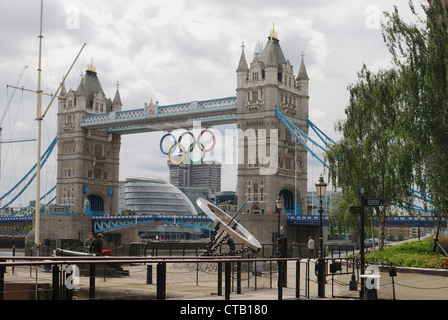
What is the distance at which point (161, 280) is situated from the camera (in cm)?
1034

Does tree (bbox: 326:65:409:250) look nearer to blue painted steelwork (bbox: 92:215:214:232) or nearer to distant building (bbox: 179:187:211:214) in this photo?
blue painted steelwork (bbox: 92:215:214:232)

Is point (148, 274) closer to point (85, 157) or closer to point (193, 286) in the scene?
point (193, 286)

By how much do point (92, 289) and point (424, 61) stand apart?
64.8 ft

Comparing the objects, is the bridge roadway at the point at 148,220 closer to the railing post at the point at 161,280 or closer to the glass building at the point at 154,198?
the glass building at the point at 154,198

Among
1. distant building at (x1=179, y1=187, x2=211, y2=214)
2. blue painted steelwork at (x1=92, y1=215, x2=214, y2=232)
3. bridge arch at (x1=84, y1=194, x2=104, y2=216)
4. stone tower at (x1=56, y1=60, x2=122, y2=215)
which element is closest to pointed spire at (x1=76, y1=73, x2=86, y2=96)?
stone tower at (x1=56, y1=60, x2=122, y2=215)

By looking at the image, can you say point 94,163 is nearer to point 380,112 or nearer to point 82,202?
point 82,202

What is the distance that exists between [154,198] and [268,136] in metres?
69.1

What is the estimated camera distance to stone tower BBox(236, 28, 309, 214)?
70562mm

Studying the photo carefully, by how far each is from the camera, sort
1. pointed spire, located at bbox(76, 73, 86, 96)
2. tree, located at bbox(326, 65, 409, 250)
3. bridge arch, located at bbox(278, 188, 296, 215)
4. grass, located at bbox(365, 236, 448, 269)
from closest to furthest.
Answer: grass, located at bbox(365, 236, 448, 269), tree, located at bbox(326, 65, 409, 250), bridge arch, located at bbox(278, 188, 296, 215), pointed spire, located at bbox(76, 73, 86, 96)

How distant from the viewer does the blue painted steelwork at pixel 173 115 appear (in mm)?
73250

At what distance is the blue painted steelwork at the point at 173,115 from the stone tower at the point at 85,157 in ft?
20.3

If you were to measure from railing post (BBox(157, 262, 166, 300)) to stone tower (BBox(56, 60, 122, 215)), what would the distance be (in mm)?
82550

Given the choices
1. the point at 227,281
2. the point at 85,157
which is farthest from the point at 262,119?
the point at 227,281

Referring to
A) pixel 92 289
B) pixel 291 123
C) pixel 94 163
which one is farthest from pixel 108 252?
pixel 94 163
